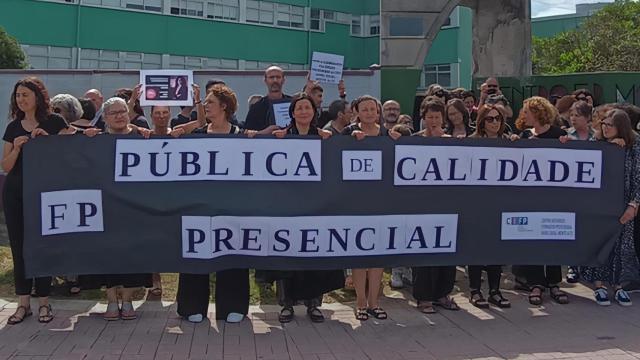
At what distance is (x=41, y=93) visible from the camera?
18.9 ft

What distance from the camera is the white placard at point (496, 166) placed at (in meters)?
6.22

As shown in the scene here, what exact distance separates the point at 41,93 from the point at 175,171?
1.29 m

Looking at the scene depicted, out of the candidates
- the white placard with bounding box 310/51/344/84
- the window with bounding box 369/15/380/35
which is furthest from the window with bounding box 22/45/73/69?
the white placard with bounding box 310/51/344/84

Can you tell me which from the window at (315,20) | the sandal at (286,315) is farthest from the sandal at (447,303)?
the window at (315,20)

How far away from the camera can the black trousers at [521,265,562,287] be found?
6.97 metres

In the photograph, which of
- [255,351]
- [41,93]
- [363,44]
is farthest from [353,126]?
[363,44]

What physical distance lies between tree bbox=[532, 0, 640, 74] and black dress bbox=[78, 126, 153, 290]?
31.0 m

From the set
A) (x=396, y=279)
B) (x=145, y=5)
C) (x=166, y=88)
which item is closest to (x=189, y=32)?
(x=145, y=5)

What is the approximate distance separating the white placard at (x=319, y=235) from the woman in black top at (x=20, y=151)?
4.54 ft

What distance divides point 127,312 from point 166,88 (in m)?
2.03

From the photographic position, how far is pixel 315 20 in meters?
46.0

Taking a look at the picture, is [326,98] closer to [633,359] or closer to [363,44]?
[633,359]

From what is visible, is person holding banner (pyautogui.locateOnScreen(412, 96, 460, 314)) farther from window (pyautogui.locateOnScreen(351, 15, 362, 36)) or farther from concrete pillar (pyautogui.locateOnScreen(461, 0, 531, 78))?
window (pyautogui.locateOnScreen(351, 15, 362, 36))

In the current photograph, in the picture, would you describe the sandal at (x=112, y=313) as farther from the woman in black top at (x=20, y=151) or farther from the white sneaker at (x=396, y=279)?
the white sneaker at (x=396, y=279)
